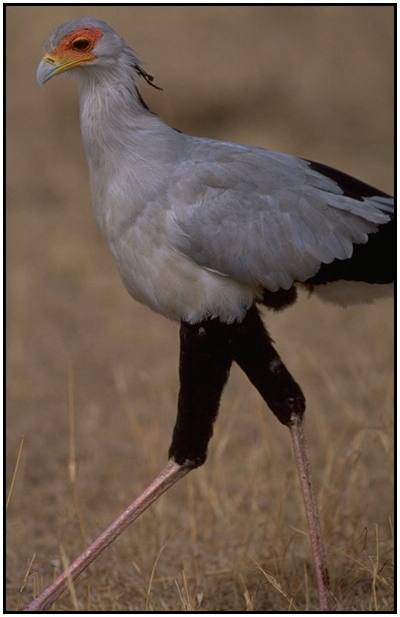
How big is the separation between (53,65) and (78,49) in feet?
0.26

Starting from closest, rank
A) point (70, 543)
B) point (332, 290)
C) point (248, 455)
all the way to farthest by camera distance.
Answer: point (332, 290) < point (70, 543) < point (248, 455)

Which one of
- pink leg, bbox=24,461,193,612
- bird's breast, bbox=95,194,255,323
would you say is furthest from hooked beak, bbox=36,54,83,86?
pink leg, bbox=24,461,193,612

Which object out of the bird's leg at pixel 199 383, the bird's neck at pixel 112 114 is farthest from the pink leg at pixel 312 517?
the bird's neck at pixel 112 114

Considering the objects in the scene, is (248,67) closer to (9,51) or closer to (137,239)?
(9,51)

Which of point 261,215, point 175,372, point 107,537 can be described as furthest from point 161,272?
point 175,372

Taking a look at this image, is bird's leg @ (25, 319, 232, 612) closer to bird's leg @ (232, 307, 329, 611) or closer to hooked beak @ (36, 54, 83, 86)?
bird's leg @ (232, 307, 329, 611)

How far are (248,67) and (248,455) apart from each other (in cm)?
528

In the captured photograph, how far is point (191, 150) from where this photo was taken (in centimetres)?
295

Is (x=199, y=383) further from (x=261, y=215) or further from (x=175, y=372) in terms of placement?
(x=175, y=372)

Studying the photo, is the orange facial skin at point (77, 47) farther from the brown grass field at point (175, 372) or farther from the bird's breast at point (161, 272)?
the brown grass field at point (175, 372)

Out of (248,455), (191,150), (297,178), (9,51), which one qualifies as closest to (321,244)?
(297,178)

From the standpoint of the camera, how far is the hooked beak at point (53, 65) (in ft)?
9.72

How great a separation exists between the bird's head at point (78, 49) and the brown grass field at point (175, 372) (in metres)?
0.97

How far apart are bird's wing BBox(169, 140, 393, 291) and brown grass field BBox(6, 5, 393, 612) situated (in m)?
0.80
